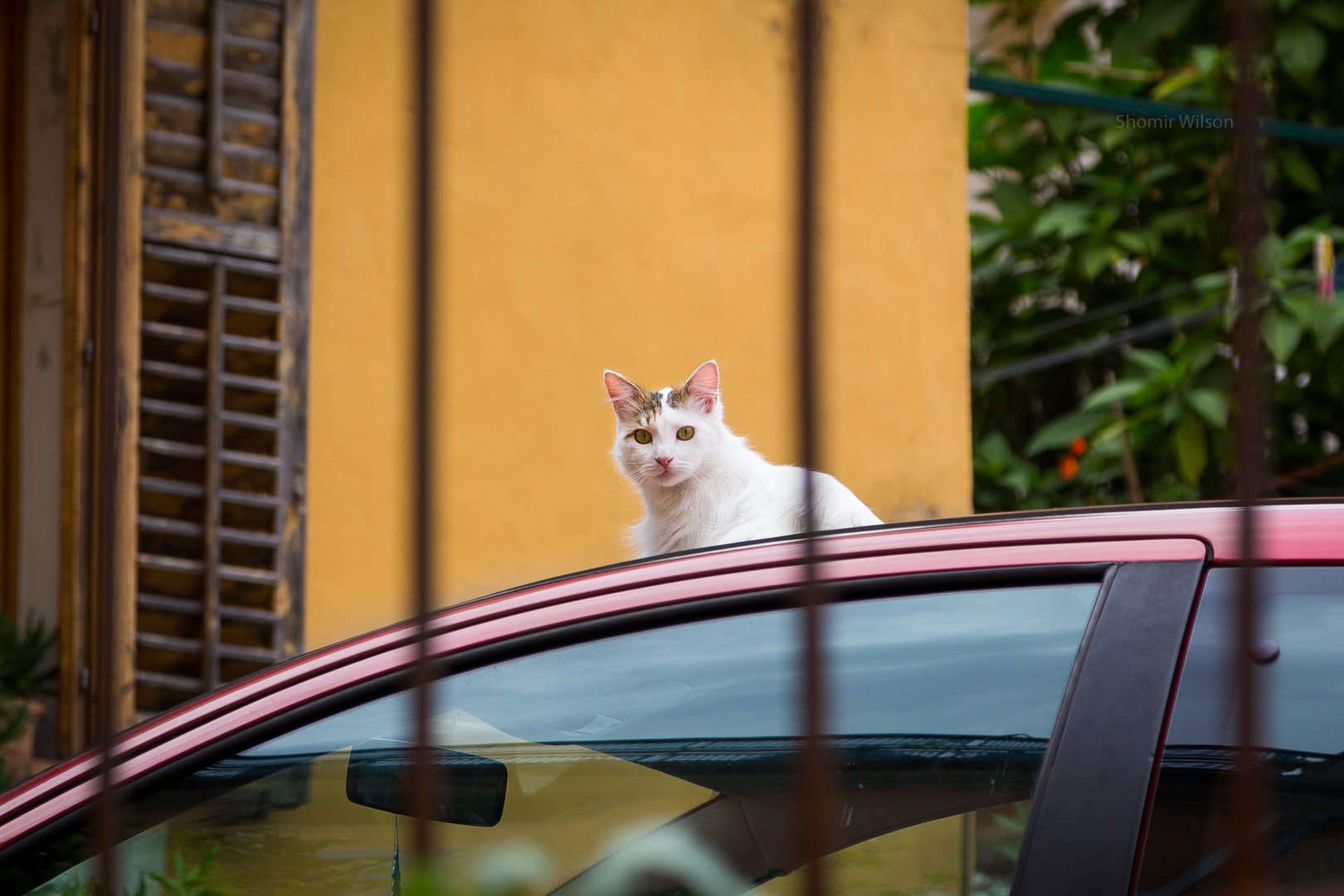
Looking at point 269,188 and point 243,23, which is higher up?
point 243,23

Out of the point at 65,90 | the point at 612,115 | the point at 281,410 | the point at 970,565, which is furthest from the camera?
the point at 612,115

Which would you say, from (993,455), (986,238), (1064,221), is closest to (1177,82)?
(1064,221)

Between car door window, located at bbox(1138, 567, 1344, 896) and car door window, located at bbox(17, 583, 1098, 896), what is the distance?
0.11 meters

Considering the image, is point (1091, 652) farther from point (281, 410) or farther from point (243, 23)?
point (243, 23)

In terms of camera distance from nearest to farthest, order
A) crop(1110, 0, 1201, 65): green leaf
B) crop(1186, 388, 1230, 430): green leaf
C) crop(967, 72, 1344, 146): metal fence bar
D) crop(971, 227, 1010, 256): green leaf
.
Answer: crop(967, 72, 1344, 146): metal fence bar → crop(1186, 388, 1230, 430): green leaf → crop(1110, 0, 1201, 65): green leaf → crop(971, 227, 1010, 256): green leaf

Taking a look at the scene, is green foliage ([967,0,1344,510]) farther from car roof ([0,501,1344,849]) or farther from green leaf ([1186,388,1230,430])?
car roof ([0,501,1344,849])

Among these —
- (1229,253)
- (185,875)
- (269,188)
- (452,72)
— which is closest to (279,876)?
(185,875)

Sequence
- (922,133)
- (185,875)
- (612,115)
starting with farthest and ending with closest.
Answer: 1. (922,133)
2. (612,115)
3. (185,875)

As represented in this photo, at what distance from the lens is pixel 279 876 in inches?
52.0

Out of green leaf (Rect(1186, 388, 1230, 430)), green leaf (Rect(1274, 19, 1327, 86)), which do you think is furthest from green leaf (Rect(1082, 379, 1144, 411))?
green leaf (Rect(1274, 19, 1327, 86))

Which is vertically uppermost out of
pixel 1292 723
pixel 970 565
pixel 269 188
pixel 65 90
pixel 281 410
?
pixel 65 90

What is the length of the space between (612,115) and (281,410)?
1842 millimetres

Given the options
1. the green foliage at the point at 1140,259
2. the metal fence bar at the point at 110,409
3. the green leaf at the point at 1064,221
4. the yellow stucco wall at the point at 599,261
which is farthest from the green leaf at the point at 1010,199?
A: the metal fence bar at the point at 110,409

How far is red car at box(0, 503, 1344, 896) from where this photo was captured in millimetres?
1080
